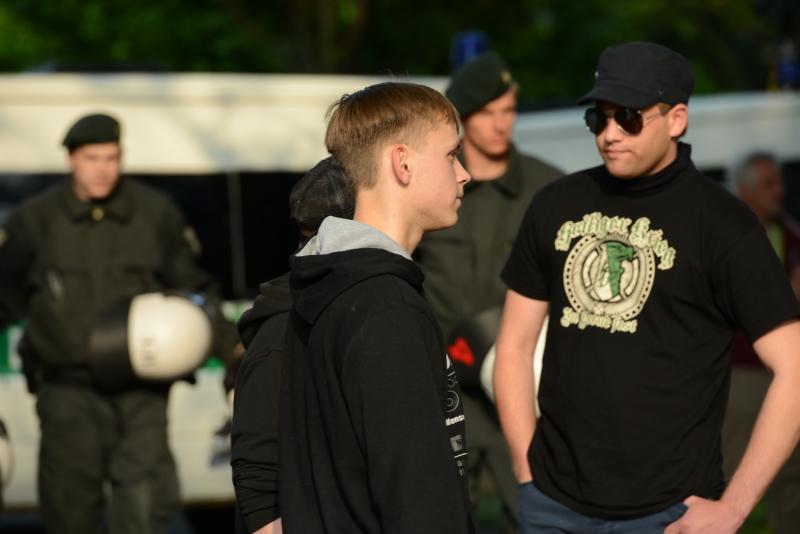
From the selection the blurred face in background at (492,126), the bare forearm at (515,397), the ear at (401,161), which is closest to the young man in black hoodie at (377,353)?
the ear at (401,161)

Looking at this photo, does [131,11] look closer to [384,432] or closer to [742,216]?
[742,216]

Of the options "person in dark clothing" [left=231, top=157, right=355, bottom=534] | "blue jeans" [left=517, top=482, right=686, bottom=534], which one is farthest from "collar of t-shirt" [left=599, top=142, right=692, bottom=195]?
"person in dark clothing" [left=231, top=157, right=355, bottom=534]

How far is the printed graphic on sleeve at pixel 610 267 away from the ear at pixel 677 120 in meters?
0.27

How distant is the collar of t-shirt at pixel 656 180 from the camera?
13.3 ft

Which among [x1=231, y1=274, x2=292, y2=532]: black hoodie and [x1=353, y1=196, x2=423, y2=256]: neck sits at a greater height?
[x1=353, y1=196, x2=423, y2=256]: neck

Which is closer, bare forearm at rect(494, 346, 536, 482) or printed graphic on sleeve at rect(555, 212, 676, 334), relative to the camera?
printed graphic on sleeve at rect(555, 212, 676, 334)

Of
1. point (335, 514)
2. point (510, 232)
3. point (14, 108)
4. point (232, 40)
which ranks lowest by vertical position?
point (335, 514)

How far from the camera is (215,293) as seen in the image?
701 cm

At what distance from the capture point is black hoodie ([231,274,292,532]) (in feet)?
10.6

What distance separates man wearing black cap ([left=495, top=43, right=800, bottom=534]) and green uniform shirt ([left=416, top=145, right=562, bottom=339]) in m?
1.71

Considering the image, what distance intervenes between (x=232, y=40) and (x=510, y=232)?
10276mm

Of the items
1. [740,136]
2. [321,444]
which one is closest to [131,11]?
[740,136]

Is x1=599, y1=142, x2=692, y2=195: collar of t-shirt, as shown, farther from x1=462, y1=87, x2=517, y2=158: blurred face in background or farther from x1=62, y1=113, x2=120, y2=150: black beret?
x1=62, y1=113, x2=120, y2=150: black beret

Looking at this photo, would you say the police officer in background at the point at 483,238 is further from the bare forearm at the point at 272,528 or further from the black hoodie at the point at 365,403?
the black hoodie at the point at 365,403
